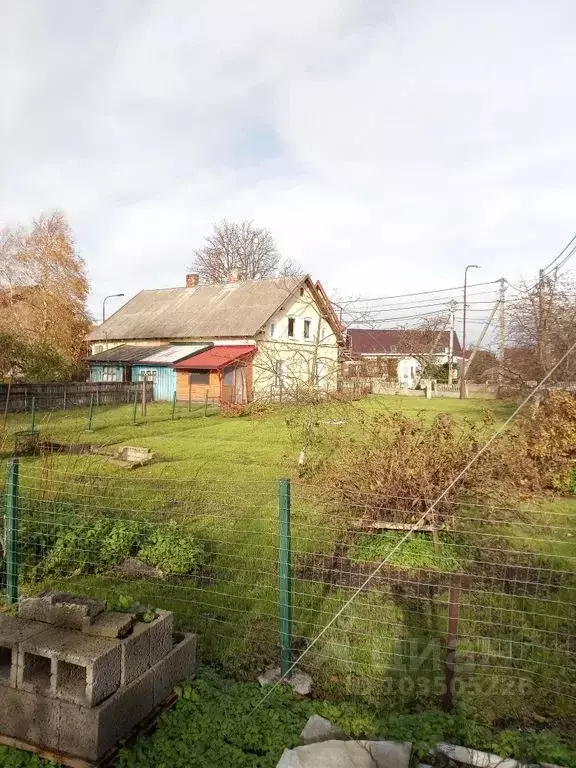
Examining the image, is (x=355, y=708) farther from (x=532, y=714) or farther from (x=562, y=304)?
(x=562, y=304)

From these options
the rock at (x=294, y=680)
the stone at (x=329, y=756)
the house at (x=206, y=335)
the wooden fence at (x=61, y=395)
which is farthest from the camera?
the house at (x=206, y=335)

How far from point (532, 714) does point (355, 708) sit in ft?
3.82

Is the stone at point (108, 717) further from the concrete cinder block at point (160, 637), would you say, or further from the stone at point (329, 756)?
the stone at point (329, 756)

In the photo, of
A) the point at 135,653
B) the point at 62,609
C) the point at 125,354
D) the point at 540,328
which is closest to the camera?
the point at 135,653

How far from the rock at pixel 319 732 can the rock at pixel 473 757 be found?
0.57m

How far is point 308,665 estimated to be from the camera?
156 inches

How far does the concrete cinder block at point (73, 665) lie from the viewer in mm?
2879

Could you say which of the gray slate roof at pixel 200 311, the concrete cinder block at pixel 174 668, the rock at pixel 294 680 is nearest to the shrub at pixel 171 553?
the concrete cinder block at pixel 174 668

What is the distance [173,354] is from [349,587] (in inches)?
981

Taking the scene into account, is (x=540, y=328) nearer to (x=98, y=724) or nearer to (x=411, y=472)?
(x=411, y=472)

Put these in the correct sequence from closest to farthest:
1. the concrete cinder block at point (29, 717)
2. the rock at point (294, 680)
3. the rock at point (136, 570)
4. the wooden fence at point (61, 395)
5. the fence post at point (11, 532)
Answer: the concrete cinder block at point (29, 717) → the rock at point (294, 680) → the fence post at point (11, 532) → the rock at point (136, 570) → the wooden fence at point (61, 395)

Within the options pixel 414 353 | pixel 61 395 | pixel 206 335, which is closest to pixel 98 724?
pixel 61 395

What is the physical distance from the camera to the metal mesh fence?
3.80m

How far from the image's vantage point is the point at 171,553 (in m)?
5.39
